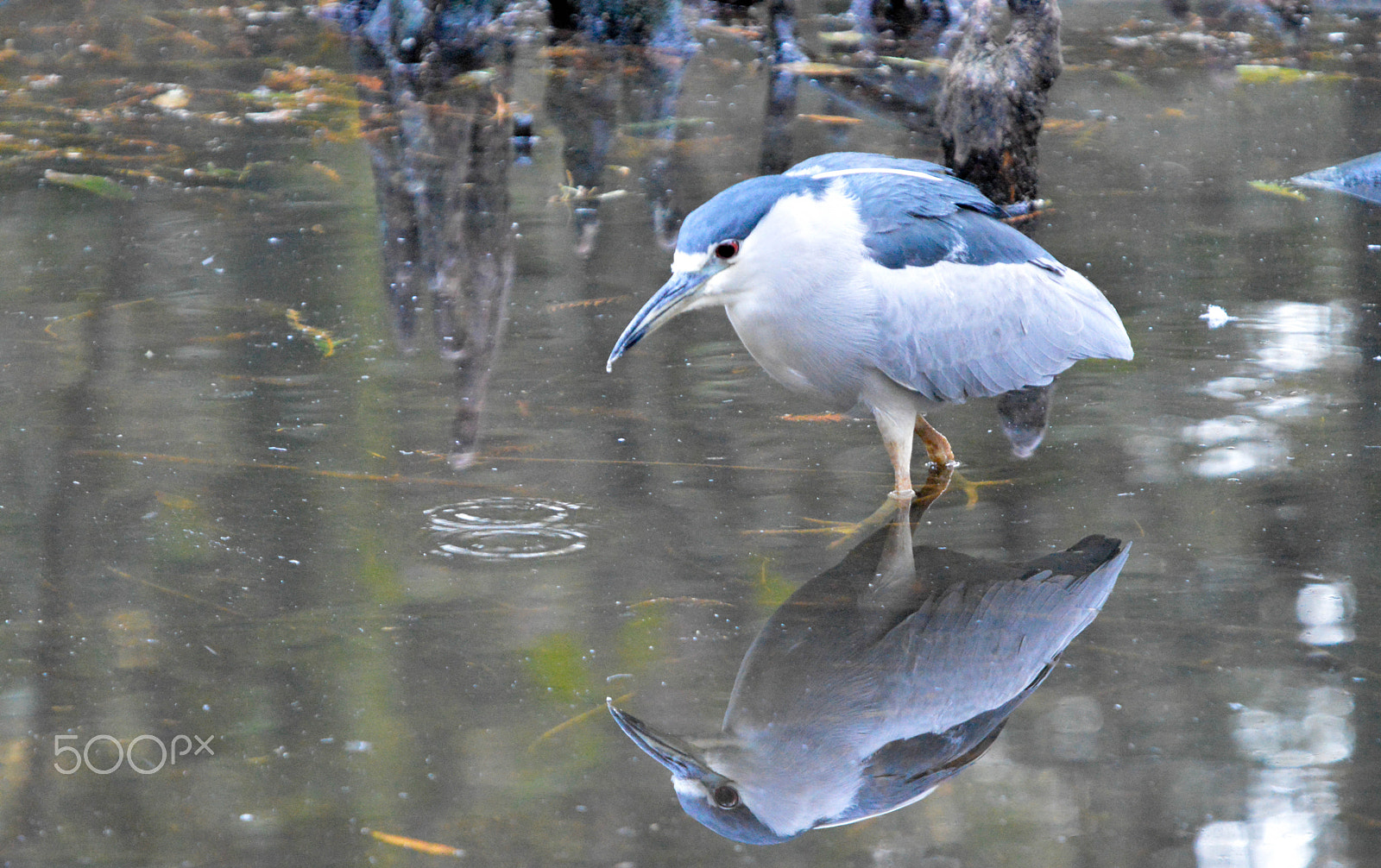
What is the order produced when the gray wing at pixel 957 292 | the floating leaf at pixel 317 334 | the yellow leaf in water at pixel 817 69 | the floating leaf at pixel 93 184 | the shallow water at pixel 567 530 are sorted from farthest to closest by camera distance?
1. the yellow leaf in water at pixel 817 69
2. the floating leaf at pixel 93 184
3. the floating leaf at pixel 317 334
4. the gray wing at pixel 957 292
5. the shallow water at pixel 567 530

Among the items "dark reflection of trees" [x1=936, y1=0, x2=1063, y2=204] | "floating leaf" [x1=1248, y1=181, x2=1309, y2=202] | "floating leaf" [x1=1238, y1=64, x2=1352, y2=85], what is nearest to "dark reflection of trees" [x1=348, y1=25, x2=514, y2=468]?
"dark reflection of trees" [x1=936, y1=0, x2=1063, y2=204]

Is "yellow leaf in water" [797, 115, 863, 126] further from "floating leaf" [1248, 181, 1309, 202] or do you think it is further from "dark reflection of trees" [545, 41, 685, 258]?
"floating leaf" [1248, 181, 1309, 202]

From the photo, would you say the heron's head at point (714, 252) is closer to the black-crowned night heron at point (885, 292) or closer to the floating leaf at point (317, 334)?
the black-crowned night heron at point (885, 292)

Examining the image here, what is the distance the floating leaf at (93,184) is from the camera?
619 centimetres

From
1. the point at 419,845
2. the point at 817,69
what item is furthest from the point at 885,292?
the point at 817,69

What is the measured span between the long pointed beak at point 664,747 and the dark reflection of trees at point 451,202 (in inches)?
49.8

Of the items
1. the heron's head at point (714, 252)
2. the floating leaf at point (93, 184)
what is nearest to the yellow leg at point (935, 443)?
the heron's head at point (714, 252)

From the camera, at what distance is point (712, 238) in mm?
3219

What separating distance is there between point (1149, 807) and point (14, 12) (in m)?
9.82

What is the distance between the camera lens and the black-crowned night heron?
3.28m

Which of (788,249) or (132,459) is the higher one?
(788,249)

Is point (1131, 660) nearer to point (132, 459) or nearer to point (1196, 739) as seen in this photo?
point (1196, 739)

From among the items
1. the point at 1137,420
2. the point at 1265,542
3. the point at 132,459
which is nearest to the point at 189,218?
the point at 132,459

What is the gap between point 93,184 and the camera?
6281 millimetres
